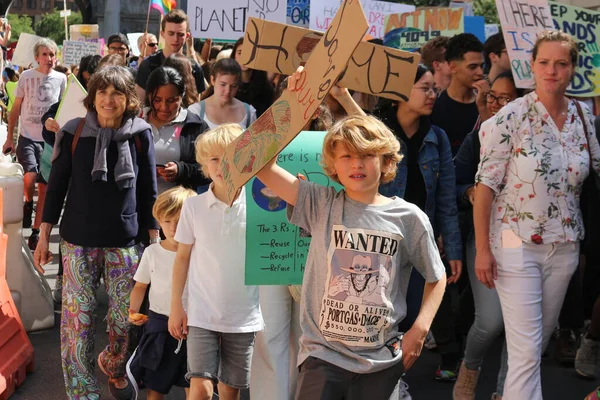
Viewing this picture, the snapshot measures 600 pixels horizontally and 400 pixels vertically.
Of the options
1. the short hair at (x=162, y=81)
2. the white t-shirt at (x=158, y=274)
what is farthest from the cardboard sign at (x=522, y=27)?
the white t-shirt at (x=158, y=274)

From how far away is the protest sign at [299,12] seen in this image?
1039 centimetres

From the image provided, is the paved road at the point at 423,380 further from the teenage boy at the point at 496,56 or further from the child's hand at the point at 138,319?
the teenage boy at the point at 496,56

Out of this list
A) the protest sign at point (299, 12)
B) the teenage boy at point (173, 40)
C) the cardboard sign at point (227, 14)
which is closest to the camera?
the teenage boy at point (173, 40)

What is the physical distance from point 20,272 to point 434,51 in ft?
11.4

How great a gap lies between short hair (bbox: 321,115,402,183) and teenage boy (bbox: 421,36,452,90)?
4.08 metres

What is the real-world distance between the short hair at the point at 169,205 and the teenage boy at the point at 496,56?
9.43 feet

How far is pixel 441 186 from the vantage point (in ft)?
18.5

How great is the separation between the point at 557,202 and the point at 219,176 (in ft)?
5.28

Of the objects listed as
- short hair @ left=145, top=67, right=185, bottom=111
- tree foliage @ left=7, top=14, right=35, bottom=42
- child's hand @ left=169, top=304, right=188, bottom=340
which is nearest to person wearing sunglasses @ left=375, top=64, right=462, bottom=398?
child's hand @ left=169, top=304, right=188, bottom=340

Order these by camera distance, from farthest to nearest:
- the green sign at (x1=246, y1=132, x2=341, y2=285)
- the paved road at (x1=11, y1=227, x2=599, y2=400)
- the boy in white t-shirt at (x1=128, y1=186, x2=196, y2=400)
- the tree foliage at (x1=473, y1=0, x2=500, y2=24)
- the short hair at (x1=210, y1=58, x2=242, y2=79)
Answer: the tree foliage at (x1=473, y1=0, x2=500, y2=24) < the short hair at (x1=210, y1=58, x2=242, y2=79) < the paved road at (x1=11, y1=227, x2=599, y2=400) < the boy in white t-shirt at (x1=128, y1=186, x2=196, y2=400) < the green sign at (x1=246, y1=132, x2=341, y2=285)

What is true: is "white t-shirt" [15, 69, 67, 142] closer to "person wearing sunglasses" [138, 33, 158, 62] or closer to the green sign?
"person wearing sunglasses" [138, 33, 158, 62]

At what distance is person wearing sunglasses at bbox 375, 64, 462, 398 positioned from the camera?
18.0ft

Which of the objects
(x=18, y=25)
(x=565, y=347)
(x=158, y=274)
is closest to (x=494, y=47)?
(x=565, y=347)

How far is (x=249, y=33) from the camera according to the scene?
480cm
